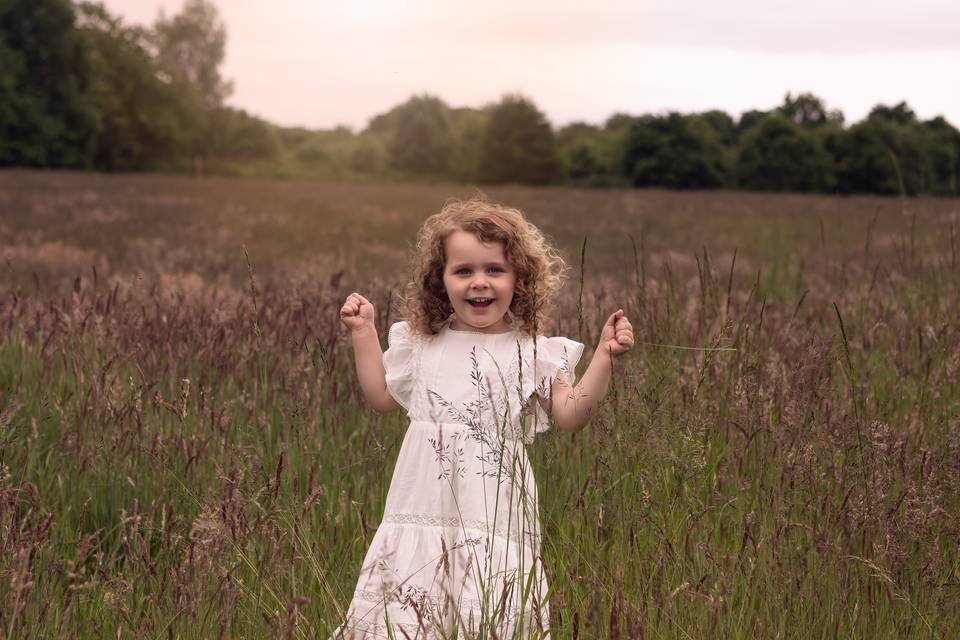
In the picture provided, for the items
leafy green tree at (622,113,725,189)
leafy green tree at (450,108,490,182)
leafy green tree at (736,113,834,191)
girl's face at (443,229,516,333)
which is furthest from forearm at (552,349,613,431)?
leafy green tree at (450,108,490,182)

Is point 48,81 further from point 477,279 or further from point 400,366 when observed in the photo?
point 477,279

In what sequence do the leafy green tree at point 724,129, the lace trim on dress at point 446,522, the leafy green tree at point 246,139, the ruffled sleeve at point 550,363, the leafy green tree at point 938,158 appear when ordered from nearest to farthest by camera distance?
the lace trim on dress at point 446,522 → the ruffled sleeve at point 550,363 → the leafy green tree at point 938,158 → the leafy green tree at point 724,129 → the leafy green tree at point 246,139

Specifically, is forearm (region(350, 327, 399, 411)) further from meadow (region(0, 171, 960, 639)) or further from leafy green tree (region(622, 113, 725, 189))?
leafy green tree (region(622, 113, 725, 189))

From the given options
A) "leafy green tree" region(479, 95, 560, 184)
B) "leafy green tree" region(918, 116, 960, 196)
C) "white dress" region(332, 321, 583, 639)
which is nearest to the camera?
"white dress" region(332, 321, 583, 639)

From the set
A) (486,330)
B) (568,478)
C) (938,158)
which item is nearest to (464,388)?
(486,330)

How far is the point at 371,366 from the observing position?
9.83 ft

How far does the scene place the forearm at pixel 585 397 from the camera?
8.93 feet

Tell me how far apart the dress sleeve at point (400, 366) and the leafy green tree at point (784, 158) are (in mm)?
51960

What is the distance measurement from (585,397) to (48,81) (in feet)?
215

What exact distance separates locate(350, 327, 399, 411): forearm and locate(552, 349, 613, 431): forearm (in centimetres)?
54

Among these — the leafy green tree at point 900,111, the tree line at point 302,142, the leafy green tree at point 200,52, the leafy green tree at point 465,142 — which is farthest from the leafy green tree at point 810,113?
the leafy green tree at point 200,52

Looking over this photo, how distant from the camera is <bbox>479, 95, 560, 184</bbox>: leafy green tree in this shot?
83062 millimetres

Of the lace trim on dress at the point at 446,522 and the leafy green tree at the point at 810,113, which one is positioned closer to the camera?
the lace trim on dress at the point at 446,522

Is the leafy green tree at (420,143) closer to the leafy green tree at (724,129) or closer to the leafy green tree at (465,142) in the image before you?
the leafy green tree at (465,142)
